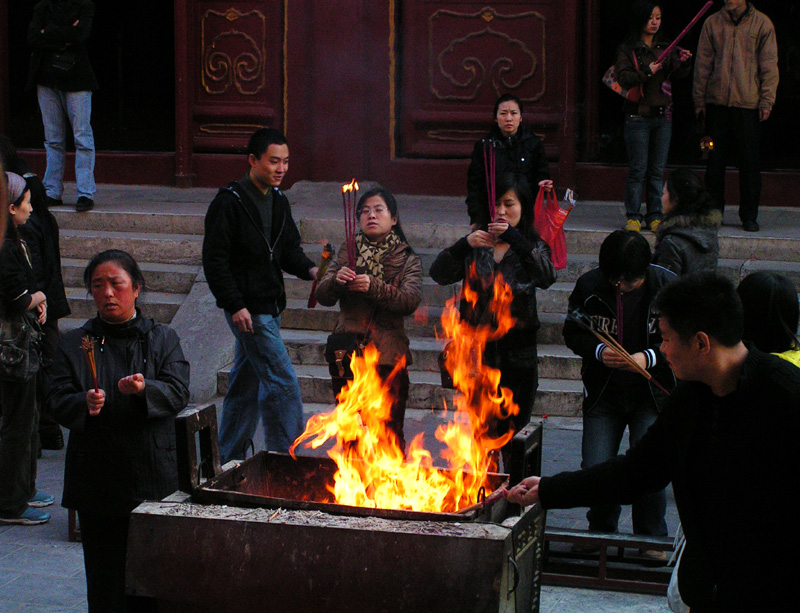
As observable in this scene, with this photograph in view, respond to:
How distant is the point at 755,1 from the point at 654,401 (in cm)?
602

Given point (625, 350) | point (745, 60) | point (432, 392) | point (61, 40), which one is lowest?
point (432, 392)

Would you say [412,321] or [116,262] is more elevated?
[116,262]

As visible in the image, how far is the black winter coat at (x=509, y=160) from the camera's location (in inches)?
305

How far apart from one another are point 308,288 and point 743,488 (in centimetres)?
623

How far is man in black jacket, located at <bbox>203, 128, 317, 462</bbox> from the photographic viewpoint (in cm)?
596

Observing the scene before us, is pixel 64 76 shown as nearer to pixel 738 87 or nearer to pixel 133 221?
pixel 133 221

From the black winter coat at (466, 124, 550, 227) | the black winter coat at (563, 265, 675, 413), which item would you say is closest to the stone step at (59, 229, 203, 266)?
the black winter coat at (466, 124, 550, 227)

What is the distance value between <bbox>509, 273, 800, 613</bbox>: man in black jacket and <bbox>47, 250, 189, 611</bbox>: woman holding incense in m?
2.06

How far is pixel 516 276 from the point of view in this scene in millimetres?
5789

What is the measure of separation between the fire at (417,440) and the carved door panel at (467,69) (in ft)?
16.6

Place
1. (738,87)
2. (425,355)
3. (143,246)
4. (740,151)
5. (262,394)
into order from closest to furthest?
(262,394) < (425,355) < (738,87) < (740,151) < (143,246)

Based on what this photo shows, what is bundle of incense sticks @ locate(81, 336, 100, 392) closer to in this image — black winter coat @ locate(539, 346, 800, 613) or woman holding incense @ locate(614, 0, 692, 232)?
black winter coat @ locate(539, 346, 800, 613)

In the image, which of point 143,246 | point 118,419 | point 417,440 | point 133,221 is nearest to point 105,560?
point 118,419

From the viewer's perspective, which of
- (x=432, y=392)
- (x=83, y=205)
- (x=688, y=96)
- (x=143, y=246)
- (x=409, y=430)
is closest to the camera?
(x=409, y=430)
